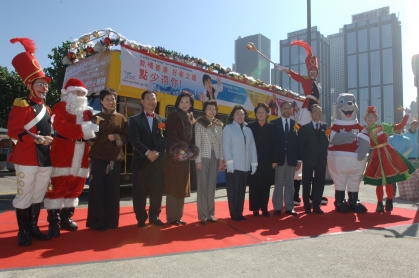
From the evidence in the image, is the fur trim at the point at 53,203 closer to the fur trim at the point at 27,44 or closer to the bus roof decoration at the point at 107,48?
the fur trim at the point at 27,44

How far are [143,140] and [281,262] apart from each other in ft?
7.41

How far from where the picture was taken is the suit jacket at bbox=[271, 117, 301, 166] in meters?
5.37

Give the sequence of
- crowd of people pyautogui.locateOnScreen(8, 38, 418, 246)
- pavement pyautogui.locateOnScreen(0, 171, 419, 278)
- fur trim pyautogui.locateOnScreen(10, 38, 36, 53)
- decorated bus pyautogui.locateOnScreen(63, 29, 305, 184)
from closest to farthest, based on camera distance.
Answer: pavement pyautogui.locateOnScreen(0, 171, 419, 278)
crowd of people pyautogui.locateOnScreen(8, 38, 418, 246)
fur trim pyautogui.locateOnScreen(10, 38, 36, 53)
decorated bus pyautogui.locateOnScreen(63, 29, 305, 184)

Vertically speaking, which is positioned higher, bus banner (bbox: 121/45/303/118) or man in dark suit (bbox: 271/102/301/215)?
bus banner (bbox: 121/45/303/118)

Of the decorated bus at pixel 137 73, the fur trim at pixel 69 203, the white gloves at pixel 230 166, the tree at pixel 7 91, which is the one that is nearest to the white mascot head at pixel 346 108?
the white gloves at pixel 230 166

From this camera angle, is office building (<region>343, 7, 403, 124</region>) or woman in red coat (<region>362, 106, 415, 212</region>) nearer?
woman in red coat (<region>362, 106, 415, 212</region>)

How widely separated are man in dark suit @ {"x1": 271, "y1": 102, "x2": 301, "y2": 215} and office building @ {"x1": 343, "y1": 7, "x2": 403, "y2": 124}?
134 feet

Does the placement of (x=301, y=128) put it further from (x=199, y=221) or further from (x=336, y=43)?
(x=336, y=43)

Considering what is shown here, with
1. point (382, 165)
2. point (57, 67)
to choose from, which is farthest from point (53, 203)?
point (57, 67)

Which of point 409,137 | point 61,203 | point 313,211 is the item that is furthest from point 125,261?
point 409,137

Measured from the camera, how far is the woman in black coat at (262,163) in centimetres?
527

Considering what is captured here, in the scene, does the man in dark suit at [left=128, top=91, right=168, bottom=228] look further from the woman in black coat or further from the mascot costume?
the mascot costume

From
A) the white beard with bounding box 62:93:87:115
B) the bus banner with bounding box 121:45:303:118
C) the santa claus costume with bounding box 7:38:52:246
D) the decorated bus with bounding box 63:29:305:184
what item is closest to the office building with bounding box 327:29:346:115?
the bus banner with bounding box 121:45:303:118

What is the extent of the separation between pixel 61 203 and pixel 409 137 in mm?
7840
